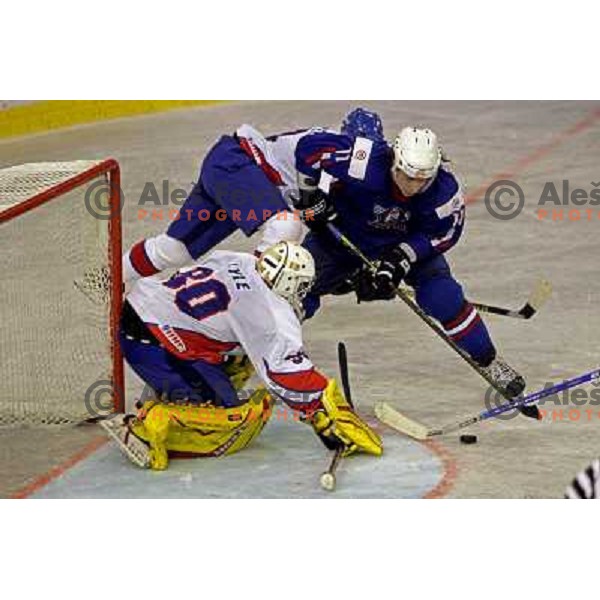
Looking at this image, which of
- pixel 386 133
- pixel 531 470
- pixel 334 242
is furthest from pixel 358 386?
pixel 386 133

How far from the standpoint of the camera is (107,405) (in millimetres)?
6598

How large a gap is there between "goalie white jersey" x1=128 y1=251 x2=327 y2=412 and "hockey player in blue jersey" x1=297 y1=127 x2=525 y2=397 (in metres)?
0.55

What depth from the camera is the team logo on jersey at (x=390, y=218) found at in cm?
657

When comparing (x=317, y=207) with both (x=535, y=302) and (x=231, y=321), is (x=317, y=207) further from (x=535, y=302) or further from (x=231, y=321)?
(x=535, y=302)

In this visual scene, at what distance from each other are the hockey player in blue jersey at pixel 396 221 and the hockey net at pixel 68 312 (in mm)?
607

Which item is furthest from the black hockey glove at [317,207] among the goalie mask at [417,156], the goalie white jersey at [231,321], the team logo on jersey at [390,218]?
the goalie white jersey at [231,321]

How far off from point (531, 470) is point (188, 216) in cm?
135

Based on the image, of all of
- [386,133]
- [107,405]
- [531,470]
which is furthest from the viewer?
[386,133]

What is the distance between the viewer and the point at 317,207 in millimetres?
6645

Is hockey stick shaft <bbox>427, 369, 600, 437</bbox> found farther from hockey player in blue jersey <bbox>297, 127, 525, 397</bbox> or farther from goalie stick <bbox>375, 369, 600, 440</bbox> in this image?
hockey player in blue jersey <bbox>297, 127, 525, 397</bbox>

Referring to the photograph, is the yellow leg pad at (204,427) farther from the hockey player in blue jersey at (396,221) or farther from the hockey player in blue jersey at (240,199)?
the hockey player in blue jersey at (396,221)

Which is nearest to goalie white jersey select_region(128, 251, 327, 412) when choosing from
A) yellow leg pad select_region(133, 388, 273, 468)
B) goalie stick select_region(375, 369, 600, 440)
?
yellow leg pad select_region(133, 388, 273, 468)

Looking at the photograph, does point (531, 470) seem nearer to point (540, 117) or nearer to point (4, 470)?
point (4, 470)

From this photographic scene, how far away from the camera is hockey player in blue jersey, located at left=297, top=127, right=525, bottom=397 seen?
645cm
